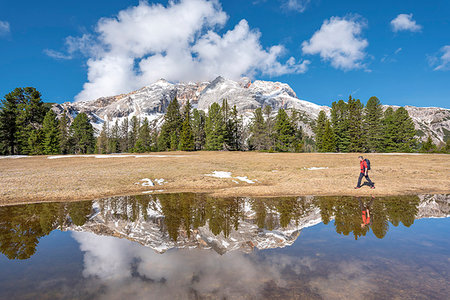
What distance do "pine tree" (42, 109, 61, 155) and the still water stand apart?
5548 cm

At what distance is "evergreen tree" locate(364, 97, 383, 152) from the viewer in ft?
217

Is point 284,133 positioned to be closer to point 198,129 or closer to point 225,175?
point 198,129

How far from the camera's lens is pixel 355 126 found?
216 feet

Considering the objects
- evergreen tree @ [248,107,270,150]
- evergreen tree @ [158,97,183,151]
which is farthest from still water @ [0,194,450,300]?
evergreen tree @ [158,97,183,151]

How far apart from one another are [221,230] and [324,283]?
4.50 m

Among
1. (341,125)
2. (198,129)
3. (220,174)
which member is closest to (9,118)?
(198,129)

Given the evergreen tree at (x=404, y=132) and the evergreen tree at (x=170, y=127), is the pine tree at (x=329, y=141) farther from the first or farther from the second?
the evergreen tree at (x=170, y=127)

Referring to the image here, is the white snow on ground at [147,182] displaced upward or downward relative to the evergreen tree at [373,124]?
downward

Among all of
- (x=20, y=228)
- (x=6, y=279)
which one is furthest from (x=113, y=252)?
(x=20, y=228)

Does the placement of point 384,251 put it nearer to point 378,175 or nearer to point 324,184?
point 324,184

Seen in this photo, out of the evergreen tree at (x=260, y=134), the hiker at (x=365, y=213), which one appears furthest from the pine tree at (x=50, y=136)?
the hiker at (x=365, y=213)

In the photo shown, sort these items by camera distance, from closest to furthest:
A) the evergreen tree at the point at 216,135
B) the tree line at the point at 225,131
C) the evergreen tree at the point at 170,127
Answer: the tree line at the point at 225,131 < the evergreen tree at the point at 216,135 < the evergreen tree at the point at 170,127

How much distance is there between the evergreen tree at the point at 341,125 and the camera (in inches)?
Result: 2653

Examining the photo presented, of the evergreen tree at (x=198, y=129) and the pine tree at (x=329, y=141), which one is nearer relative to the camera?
the pine tree at (x=329, y=141)
